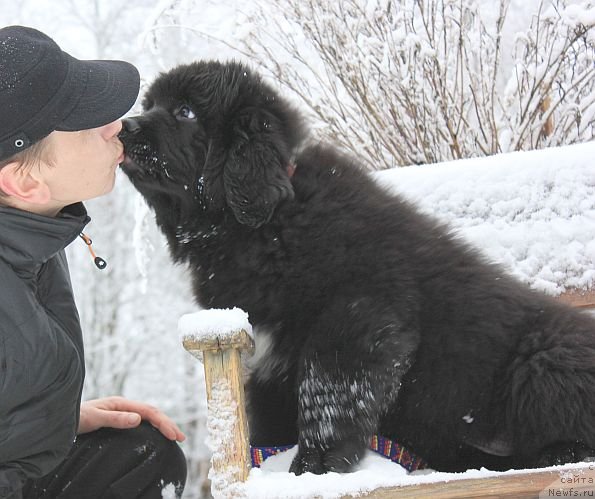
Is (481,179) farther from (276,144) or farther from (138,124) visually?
(138,124)

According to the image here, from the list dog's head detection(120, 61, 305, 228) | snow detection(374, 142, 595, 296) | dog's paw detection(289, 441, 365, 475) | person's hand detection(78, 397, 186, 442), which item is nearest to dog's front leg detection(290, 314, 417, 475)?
dog's paw detection(289, 441, 365, 475)

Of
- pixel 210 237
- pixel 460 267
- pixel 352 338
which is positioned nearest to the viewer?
pixel 352 338

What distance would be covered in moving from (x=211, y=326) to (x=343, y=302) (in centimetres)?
43

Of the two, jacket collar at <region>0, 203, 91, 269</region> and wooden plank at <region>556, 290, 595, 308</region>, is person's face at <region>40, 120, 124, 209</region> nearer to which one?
jacket collar at <region>0, 203, 91, 269</region>

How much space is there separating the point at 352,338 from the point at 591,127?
2.55 metres

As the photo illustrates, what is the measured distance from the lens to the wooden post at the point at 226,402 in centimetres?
181

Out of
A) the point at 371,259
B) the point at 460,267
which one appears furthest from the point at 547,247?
the point at 371,259

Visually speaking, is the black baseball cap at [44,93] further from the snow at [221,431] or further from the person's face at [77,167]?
the snow at [221,431]

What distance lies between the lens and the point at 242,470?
1796 millimetres

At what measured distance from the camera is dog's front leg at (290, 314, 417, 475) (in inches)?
79.6

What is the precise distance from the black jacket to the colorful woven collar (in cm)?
55

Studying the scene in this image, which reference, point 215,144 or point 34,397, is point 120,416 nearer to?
point 34,397

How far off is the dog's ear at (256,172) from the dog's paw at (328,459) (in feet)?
Result: 2.35

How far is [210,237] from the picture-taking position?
244cm
